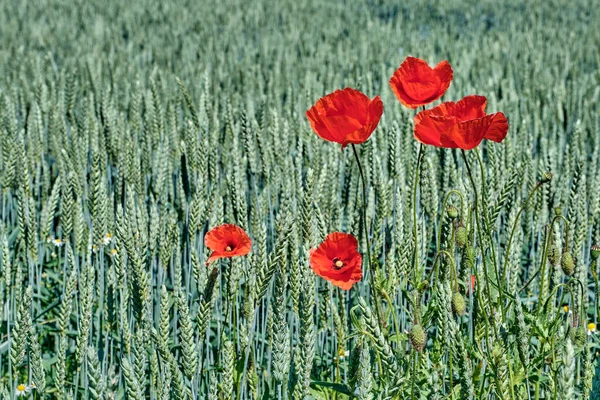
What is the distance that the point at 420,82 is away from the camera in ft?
4.67

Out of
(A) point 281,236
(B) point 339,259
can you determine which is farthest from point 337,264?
(A) point 281,236

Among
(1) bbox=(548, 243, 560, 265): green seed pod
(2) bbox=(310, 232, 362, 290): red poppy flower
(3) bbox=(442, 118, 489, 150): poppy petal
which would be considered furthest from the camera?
(1) bbox=(548, 243, 560, 265): green seed pod

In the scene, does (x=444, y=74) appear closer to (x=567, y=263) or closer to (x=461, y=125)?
(x=461, y=125)

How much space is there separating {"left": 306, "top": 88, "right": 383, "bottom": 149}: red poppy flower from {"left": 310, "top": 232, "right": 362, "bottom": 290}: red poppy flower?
18cm

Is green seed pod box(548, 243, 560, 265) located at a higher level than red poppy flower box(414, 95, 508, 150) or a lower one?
lower

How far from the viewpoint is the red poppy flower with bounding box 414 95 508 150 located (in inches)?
50.6

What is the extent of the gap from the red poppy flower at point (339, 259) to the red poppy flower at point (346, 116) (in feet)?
0.58

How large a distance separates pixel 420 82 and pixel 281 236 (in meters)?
0.38

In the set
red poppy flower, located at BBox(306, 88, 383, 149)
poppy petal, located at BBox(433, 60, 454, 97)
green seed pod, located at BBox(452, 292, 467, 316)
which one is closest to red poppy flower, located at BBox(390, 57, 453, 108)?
poppy petal, located at BBox(433, 60, 454, 97)

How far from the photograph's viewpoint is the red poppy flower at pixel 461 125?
129 cm

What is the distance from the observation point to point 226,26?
7.02m

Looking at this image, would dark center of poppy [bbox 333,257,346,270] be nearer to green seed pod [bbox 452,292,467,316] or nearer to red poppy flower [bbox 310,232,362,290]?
red poppy flower [bbox 310,232,362,290]

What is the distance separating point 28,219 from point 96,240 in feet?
0.53

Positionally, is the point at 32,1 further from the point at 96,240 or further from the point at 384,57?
the point at 96,240
